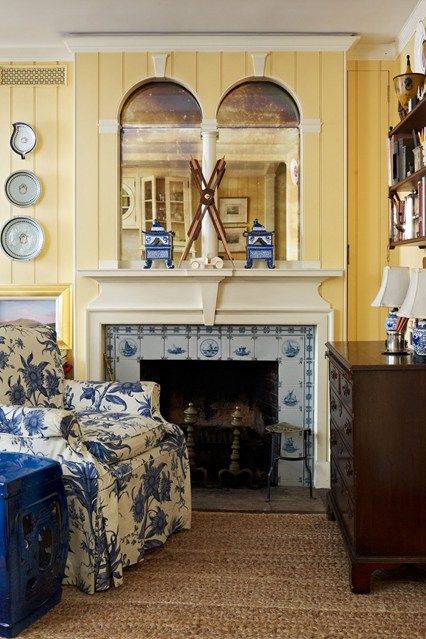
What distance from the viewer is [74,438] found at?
2586 mm

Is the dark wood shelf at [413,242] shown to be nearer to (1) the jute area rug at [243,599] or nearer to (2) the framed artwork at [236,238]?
(2) the framed artwork at [236,238]

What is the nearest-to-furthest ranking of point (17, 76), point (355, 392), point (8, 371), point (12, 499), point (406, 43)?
point (12, 499), point (355, 392), point (8, 371), point (406, 43), point (17, 76)

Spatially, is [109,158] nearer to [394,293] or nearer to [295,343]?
[295,343]

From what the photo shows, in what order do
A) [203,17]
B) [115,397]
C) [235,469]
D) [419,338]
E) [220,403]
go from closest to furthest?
[419,338]
[115,397]
[203,17]
[235,469]
[220,403]

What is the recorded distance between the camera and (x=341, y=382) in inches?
110

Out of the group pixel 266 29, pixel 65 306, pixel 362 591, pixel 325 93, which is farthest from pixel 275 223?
pixel 362 591

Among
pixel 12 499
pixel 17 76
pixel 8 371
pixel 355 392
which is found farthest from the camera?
pixel 17 76

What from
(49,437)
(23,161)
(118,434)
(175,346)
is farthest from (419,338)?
(23,161)

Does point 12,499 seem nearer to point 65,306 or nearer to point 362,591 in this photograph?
point 362,591

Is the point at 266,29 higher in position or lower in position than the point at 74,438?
higher

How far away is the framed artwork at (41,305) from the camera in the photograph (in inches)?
166

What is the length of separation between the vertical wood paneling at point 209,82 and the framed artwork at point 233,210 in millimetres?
507

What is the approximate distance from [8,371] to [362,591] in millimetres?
1717

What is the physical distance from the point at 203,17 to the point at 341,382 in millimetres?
2238
